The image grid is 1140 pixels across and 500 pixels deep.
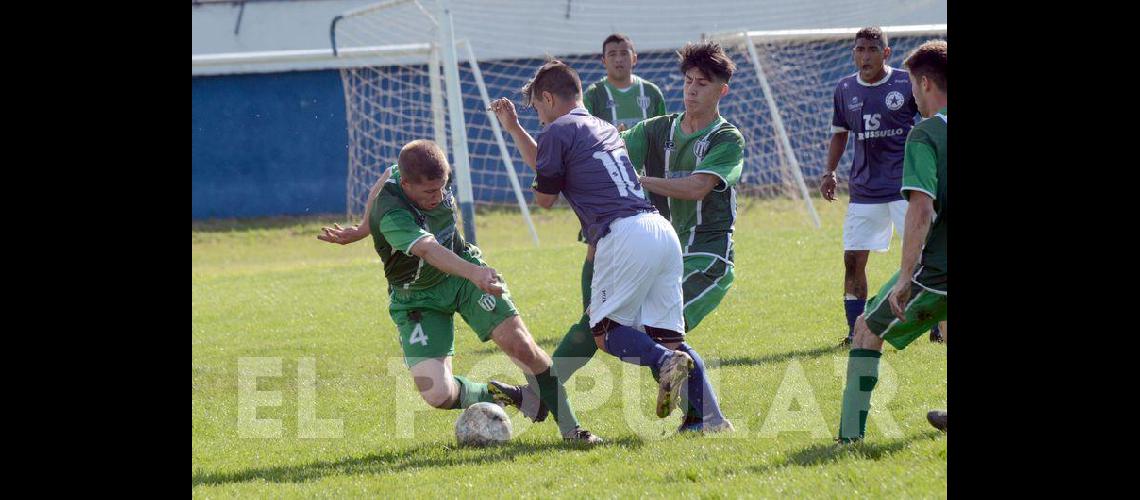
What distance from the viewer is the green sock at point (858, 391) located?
5.88 meters

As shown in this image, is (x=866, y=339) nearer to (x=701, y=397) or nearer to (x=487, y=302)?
(x=701, y=397)

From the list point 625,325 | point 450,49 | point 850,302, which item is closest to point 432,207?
point 625,325

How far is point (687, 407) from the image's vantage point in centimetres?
658

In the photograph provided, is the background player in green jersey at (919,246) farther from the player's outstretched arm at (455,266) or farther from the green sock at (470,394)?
the green sock at (470,394)

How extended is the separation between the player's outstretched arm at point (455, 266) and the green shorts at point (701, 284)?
163cm

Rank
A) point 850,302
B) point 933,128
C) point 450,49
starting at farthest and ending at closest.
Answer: point 450,49, point 850,302, point 933,128

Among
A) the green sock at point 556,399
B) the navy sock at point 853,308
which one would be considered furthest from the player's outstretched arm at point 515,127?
the navy sock at point 853,308

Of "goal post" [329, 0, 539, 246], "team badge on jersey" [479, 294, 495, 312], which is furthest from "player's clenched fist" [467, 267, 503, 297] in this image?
"goal post" [329, 0, 539, 246]

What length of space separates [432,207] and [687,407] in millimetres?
1715

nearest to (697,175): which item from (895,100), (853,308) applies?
(853,308)

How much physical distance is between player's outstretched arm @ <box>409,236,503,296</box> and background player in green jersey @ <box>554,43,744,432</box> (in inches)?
48.9

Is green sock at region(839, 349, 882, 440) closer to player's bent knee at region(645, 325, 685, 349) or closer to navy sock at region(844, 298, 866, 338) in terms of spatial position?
player's bent knee at region(645, 325, 685, 349)


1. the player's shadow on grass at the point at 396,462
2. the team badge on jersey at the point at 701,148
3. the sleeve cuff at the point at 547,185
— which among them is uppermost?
the team badge on jersey at the point at 701,148
